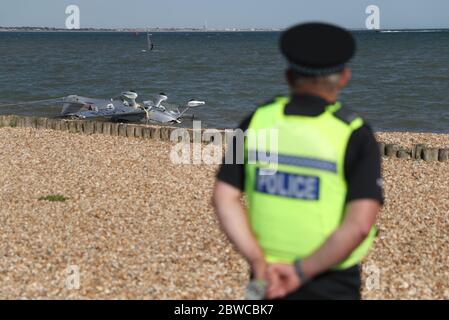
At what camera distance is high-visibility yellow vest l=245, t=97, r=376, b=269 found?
100.0 inches

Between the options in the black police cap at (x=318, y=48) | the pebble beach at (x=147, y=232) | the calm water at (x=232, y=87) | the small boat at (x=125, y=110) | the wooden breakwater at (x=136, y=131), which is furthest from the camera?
the calm water at (x=232, y=87)

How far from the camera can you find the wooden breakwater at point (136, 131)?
1307 centimetres

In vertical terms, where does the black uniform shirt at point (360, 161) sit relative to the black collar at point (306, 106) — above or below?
below

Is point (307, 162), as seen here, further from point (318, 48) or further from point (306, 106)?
point (318, 48)

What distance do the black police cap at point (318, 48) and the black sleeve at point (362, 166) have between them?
0.86ft

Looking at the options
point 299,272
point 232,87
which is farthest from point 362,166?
point 232,87

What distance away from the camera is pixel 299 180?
101 inches

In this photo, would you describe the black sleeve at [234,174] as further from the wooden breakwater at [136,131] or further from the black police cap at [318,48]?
the wooden breakwater at [136,131]

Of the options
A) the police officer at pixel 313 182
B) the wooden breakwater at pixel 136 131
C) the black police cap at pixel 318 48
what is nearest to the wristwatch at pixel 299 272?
the police officer at pixel 313 182

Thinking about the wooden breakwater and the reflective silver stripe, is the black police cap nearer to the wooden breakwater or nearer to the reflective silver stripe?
the reflective silver stripe

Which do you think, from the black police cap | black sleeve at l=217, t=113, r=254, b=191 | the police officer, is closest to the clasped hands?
the police officer

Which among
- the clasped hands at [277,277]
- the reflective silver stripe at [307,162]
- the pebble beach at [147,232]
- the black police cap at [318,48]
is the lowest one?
the pebble beach at [147,232]

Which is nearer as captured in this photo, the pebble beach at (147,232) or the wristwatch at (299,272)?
the wristwatch at (299,272)

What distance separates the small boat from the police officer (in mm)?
16663
